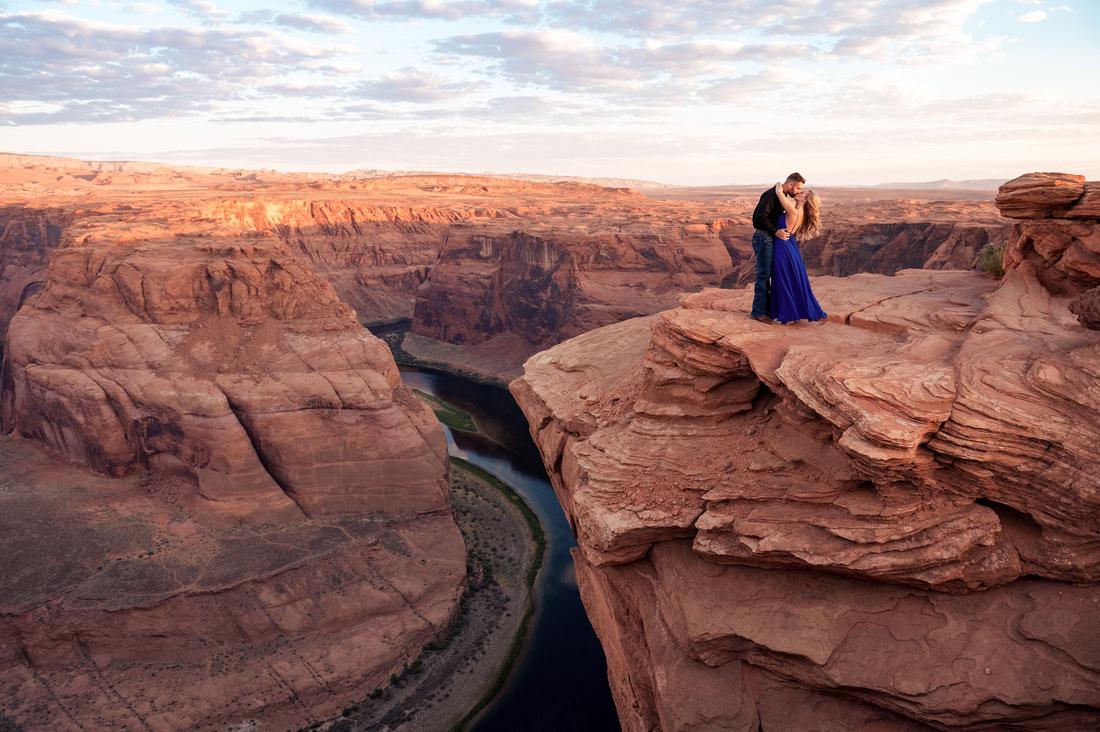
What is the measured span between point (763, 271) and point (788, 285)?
2.01 feet

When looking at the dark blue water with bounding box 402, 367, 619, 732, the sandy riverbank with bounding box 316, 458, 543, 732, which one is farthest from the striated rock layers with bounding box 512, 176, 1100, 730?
the sandy riverbank with bounding box 316, 458, 543, 732

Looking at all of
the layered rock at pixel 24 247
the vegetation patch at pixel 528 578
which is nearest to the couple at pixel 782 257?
the vegetation patch at pixel 528 578

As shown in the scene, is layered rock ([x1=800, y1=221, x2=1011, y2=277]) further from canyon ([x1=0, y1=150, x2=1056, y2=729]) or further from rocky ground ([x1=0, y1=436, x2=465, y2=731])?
rocky ground ([x1=0, y1=436, x2=465, y2=731])

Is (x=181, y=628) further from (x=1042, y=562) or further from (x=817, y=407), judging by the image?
(x=1042, y=562)

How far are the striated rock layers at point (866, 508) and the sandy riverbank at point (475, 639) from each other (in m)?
12.8

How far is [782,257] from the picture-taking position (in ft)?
48.4

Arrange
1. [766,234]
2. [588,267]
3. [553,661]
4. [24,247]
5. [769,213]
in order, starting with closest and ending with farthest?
1. [769,213]
2. [766,234]
3. [553,661]
4. [24,247]
5. [588,267]

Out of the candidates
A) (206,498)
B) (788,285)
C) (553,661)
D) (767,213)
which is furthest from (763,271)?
(206,498)

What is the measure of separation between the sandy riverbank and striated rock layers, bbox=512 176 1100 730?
41.9 feet

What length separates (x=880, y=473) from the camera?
10.8 meters

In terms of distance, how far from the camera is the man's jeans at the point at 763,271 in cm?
1499

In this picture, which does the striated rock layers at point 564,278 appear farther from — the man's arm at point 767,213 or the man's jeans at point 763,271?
the man's arm at point 767,213

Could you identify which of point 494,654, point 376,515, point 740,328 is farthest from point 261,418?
point 740,328

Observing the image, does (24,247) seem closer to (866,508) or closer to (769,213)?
(769,213)
